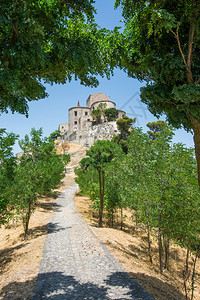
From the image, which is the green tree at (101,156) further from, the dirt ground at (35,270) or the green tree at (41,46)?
the green tree at (41,46)

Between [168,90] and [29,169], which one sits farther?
[29,169]

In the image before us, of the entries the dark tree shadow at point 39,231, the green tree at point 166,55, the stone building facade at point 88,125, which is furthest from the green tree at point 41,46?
the stone building facade at point 88,125

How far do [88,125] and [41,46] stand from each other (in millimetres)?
72725

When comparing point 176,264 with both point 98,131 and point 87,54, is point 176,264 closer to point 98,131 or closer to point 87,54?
point 87,54

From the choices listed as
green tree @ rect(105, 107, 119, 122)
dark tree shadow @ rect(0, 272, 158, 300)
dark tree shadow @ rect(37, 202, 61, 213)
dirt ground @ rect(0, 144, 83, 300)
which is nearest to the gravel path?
dark tree shadow @ rect(0, 272, 158, 300)

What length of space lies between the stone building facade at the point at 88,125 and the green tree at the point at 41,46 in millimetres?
59230

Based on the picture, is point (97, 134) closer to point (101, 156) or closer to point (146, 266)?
point (101, 156)

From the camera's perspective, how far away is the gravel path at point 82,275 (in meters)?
4.57

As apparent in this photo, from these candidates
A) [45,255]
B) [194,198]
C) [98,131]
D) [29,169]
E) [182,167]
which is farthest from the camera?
[98,131]

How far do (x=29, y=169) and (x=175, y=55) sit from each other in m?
8.77

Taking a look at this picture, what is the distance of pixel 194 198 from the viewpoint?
646cm

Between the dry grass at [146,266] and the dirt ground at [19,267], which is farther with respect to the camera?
the dry grass at [146,266]

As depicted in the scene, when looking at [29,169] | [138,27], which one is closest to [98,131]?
[29,169]

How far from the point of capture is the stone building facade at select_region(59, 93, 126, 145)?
67.8 m
